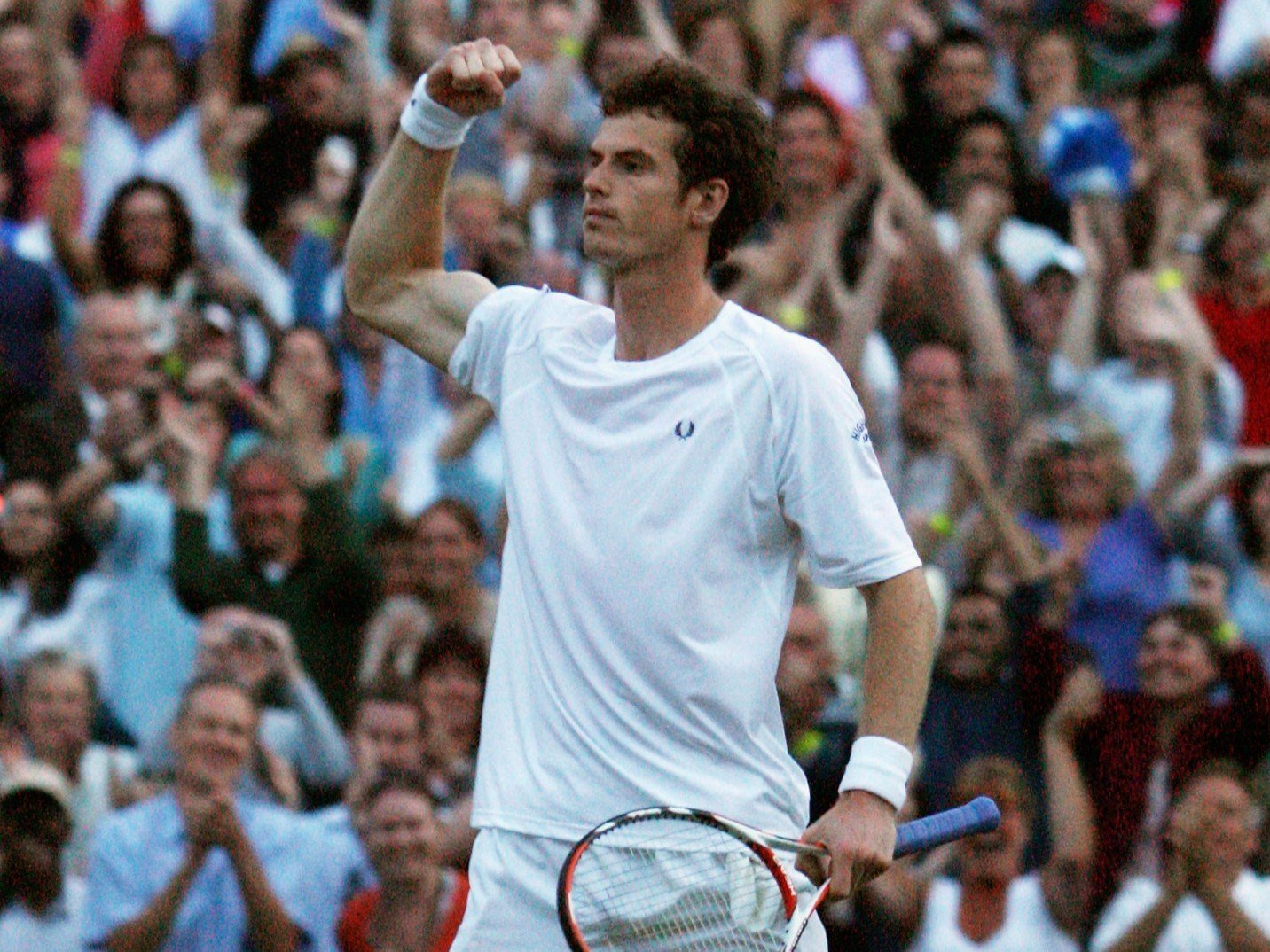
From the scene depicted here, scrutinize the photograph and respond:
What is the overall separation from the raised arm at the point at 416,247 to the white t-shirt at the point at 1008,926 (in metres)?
3.17

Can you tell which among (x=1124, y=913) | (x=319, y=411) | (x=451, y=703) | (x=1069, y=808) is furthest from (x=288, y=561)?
(x=1124, y=913)

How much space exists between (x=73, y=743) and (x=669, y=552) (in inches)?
143

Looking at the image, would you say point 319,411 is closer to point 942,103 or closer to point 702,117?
point 942,103

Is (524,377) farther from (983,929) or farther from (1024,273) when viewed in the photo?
(1024,273)

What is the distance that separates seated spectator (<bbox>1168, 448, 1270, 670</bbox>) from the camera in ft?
28.3

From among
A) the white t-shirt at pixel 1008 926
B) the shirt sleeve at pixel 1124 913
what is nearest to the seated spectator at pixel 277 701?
the white t-shirt at pixel 1008 926

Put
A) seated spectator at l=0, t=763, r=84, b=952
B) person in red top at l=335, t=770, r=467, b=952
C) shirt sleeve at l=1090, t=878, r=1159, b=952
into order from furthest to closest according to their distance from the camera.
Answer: shirt sleeve at l=1090, t=878, r=1159, b=952 < seated spectator at l=0, t=763, r=84, b=952 < person in red top at l=335, t=770, r=467, b=952

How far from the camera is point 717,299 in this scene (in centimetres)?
439

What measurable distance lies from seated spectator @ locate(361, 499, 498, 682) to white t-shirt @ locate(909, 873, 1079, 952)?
1630 mm

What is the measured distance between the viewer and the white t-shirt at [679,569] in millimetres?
4129

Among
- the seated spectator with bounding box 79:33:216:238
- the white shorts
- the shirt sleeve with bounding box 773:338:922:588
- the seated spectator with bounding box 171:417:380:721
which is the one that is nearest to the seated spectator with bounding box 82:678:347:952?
the seated spectator with bounding box 171:417:380:721

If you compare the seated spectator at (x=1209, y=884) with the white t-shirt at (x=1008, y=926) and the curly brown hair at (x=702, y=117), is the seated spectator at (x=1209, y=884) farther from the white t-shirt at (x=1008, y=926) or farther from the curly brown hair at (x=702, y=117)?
the curly brown hair at (x=702, y=117)

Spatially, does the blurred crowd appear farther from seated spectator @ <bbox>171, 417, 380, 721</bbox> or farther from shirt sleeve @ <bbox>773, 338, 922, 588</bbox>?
shirt sleeve @ <bbox>773, 338, 922, 588</bbox>

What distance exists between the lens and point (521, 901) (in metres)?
4.18
